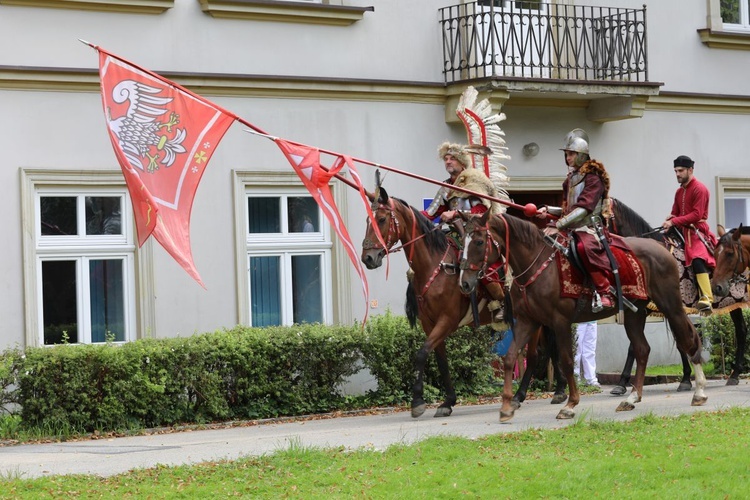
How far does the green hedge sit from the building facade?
1.54 m

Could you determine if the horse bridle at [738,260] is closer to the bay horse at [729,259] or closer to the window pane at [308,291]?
the bay horse at [729,259]

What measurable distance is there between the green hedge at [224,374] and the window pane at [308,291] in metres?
1.91

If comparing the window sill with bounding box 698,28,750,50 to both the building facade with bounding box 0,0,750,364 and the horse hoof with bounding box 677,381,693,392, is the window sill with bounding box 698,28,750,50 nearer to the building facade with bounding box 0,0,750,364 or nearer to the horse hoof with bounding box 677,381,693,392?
the building facade with bounding box 0,0,750,364

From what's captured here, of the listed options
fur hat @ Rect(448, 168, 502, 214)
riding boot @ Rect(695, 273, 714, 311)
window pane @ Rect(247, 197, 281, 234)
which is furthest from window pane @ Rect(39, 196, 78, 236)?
riding boot @ Rect(695, 273, 714, 311)

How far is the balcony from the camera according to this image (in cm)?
1839

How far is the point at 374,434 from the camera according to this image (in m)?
12.4

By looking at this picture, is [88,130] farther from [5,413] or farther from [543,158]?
[543,158]

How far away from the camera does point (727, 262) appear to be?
15.7 meters

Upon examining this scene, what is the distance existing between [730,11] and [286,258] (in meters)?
9.62

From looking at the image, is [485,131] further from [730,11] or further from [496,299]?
[730,11]

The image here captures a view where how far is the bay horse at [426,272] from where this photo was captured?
1375 centimetres

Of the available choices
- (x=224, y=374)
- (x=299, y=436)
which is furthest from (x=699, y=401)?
(x=224, y=374)

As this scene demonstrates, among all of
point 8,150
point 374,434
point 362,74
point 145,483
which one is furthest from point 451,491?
point 362,74

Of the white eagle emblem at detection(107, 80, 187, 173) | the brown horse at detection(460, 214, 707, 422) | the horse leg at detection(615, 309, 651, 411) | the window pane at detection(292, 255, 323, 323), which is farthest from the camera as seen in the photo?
the window pane at detection(292, 255, 323, 323)
